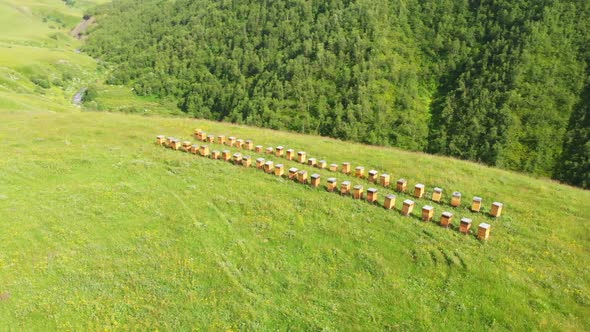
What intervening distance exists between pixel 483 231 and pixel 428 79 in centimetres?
12809

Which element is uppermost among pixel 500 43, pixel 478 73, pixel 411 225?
pixel 500 43

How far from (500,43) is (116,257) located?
141 meters

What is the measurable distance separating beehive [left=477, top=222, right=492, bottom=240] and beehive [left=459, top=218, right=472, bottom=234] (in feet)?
2.00

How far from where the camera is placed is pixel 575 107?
114875 millimetres

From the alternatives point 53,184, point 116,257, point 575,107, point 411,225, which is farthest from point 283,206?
point 575,107

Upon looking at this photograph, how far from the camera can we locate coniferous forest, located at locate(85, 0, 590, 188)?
11456cm

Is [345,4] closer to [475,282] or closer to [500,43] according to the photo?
[500,43]

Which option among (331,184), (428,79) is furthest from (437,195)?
(428,79)

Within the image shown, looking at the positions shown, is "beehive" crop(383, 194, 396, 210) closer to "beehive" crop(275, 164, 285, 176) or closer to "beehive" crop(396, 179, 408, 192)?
"beehive" crop(396, 179, 408, 192)

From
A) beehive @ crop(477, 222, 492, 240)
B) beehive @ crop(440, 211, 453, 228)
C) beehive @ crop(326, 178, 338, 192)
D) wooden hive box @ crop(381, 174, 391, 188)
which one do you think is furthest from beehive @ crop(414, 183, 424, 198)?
beehive @ crop(326, 178, 338, 192)

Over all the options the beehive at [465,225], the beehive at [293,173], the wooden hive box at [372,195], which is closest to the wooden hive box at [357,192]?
the wooden hive box at [372,195]

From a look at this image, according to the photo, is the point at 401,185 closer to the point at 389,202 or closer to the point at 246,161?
the point at 389,202

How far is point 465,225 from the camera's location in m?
23.4

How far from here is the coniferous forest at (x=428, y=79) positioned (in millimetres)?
114562
